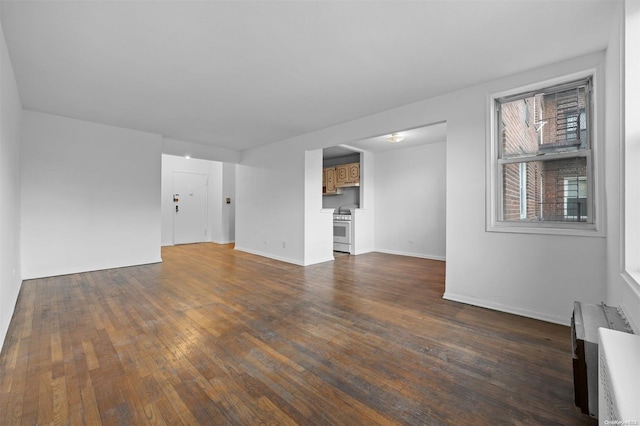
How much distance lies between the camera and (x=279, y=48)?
7.97ft

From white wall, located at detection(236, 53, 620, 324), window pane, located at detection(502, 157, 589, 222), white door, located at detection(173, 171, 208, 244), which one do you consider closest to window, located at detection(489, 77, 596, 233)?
window pane, located at detection(502, 157, 589, 222)

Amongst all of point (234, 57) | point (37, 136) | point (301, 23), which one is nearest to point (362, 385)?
point (301, 23)

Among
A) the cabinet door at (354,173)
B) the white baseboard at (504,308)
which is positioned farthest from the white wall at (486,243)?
the cabinet door at (354,173)

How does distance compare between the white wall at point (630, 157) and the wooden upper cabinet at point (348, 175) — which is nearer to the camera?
the white wall at point (630, 157)

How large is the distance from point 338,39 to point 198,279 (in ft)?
12.4

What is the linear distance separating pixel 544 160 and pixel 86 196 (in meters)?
6.56

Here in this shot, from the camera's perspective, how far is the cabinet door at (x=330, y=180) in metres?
7.36

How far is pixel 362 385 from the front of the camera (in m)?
1.73

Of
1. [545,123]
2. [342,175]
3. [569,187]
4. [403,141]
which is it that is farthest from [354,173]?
[569,187]

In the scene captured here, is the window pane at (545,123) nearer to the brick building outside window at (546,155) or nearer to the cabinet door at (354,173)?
the brick building outside window at (546,155)

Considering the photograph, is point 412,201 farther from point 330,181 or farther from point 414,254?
point 330,181

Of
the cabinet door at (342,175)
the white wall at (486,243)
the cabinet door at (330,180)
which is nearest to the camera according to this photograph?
the white wall at (486,243)

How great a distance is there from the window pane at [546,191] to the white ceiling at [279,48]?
1026 millimetres

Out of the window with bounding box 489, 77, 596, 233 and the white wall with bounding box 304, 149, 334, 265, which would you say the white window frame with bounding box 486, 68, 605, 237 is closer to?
the window with bounding box 489, 77, 596, 233
